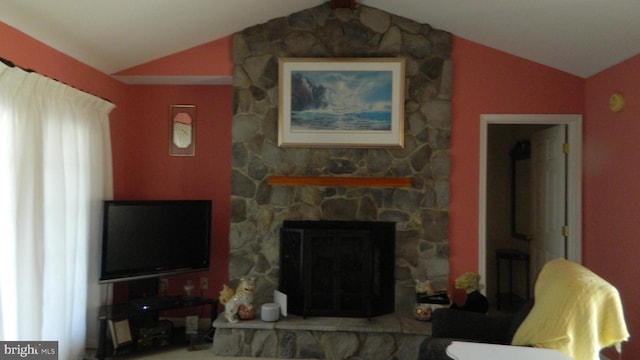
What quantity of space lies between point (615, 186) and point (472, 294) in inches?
54.2

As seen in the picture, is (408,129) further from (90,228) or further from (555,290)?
(90,228)

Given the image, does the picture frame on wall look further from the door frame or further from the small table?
the small table

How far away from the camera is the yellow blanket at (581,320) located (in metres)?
1.94

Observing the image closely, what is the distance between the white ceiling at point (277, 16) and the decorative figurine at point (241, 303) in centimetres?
215

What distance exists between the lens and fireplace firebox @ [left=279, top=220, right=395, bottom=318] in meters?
3.34

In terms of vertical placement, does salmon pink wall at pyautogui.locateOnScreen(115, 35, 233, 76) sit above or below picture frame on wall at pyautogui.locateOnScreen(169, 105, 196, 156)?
above

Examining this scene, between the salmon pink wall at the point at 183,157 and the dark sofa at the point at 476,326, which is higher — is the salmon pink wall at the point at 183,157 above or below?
above

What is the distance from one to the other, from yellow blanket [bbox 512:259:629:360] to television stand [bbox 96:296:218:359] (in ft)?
8.34

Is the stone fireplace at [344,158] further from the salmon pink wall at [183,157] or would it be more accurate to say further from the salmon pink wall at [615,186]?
the salmon pink wall at [615,186]

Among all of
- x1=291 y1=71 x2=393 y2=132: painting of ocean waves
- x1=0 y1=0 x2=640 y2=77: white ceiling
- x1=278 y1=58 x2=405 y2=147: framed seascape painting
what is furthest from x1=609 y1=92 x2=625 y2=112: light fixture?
x1=291 y1=71 x2=393 y2=132: painting of ocean waves

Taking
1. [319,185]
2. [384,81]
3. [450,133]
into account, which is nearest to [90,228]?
[319,185]

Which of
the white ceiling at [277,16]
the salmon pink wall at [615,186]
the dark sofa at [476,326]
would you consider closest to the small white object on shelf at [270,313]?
the dark sofa at [476,326]

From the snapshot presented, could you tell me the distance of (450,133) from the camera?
11.7 ft

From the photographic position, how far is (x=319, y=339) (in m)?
3.20
